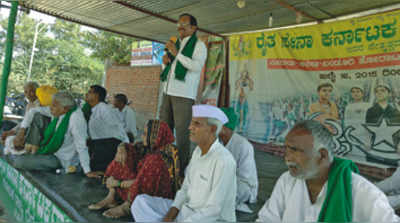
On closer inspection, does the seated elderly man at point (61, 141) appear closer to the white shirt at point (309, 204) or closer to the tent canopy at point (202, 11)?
the tent canopy at point (202, 11)

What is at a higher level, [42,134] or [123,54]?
[123,54]

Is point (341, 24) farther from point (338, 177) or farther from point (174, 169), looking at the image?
point (338, 177)

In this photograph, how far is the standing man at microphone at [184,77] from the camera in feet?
11.1

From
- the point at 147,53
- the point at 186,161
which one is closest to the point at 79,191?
the point at 186,161

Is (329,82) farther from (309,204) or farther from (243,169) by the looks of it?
(309,204)

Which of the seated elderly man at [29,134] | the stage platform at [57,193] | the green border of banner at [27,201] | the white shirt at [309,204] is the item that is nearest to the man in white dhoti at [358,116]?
the stage platform at [57,193]

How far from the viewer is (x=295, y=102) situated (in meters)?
5.28

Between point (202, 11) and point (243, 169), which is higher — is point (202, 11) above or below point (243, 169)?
above

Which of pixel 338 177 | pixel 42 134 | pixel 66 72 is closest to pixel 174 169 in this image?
pixel 338 177

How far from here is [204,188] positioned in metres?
2.04

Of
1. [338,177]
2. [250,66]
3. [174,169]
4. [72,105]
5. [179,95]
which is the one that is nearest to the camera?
[338,177]

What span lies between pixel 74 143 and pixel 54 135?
0.91 ft

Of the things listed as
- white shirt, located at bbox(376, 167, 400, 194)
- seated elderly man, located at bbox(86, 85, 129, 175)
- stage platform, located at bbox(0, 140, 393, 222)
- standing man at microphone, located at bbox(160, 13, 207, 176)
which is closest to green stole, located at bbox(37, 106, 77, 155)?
stage platform, located at bbox(0, 140, 393, 222)

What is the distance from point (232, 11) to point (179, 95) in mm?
2372
